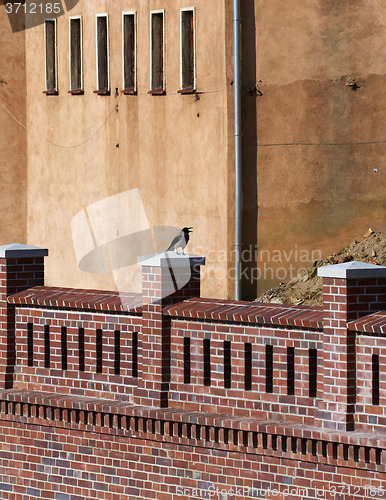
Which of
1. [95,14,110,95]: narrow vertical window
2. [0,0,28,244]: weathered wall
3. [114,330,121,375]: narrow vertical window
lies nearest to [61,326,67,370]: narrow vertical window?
[114,330,121,375]: narrow vertical window

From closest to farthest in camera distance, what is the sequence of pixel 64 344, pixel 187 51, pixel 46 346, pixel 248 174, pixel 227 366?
pixel 227 366 < pixel 64 344 < pixel 46 346 < pixel 248 174 < pixel 187 51

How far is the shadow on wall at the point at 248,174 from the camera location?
898 inches

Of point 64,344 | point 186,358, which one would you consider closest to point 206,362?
point 186,358

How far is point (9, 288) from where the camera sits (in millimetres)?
12867

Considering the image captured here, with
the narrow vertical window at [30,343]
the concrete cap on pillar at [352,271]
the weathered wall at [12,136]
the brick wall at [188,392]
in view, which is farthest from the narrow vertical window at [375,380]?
the weathered wall at [12,136]

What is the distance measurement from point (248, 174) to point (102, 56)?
14.8 ft

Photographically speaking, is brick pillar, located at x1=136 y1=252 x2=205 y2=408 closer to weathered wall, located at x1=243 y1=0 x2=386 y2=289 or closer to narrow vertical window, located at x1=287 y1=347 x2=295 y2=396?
narrow vertical window, located at x1=287 y1=347 x2=295 y2=396

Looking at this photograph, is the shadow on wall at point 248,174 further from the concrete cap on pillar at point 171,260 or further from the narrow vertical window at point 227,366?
the narrow vertical window at point 227,366

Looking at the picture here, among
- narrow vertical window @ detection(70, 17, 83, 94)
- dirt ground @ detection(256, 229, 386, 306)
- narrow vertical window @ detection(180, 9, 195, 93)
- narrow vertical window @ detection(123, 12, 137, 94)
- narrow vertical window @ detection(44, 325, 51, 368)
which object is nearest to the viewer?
narrow vertical window @ detection(44, 325, 51, 368)

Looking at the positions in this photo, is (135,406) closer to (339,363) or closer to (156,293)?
(156,293)

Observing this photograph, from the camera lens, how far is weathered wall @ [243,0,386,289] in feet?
71.9

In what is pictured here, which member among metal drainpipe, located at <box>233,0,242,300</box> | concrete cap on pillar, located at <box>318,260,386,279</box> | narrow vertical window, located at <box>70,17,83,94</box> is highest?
narrow vertical window, located at <box>70,17,83,94</box>

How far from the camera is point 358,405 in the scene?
10078 millimetres

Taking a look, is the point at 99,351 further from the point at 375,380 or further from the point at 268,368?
the point at 375,380
